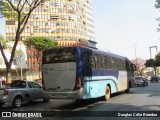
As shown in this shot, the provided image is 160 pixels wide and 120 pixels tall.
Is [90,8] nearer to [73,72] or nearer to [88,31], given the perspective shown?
[88,31]

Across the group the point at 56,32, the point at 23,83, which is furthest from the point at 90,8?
the point at 23,83

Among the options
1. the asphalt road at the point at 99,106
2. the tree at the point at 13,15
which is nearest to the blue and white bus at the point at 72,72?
the asphalt road at the point at 99,106

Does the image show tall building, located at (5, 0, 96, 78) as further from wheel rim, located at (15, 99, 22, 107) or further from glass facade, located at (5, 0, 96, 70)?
wheel rim, located at (15, 99, 22, 107)

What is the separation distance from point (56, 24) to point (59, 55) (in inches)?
3771

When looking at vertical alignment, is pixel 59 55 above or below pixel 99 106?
above

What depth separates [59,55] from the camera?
16.7 meters

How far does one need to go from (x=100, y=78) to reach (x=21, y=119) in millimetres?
7420

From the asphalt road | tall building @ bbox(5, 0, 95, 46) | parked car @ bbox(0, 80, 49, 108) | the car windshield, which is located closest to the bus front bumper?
the asphalt road

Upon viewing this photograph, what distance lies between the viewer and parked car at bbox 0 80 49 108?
690 inches

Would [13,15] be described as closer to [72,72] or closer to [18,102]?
[18,102]

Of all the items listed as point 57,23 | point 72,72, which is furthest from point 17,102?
point 57,23

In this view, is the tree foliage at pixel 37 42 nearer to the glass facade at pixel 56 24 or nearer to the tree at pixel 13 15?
the glass facade at pixel 56 24

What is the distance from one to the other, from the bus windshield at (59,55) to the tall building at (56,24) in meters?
84.2

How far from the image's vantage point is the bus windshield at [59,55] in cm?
1638
